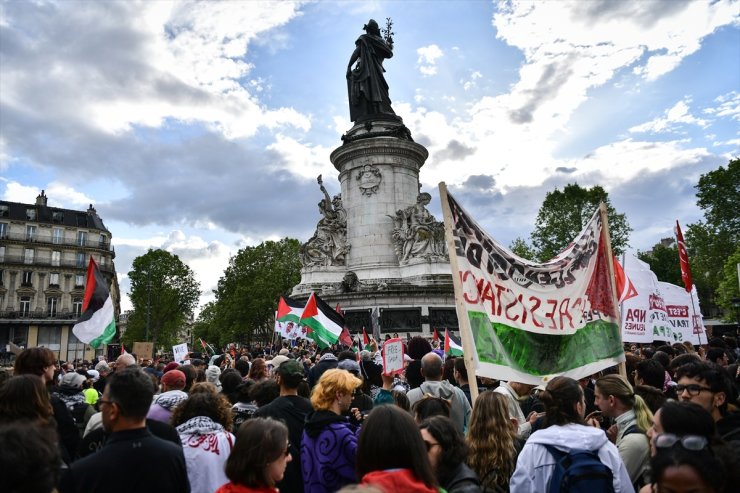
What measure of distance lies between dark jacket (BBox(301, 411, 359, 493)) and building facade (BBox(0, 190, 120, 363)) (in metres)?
61.0

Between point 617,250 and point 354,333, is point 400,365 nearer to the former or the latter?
point 354,333

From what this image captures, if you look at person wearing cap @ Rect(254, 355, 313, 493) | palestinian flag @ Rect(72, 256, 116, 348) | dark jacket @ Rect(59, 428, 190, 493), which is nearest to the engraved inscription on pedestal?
palestinian flag @ Rect(72, 256, 116, 348)

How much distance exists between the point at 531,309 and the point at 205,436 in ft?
11.9

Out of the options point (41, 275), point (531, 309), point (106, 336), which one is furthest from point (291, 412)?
point (41, 275)

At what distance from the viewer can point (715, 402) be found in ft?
14.1

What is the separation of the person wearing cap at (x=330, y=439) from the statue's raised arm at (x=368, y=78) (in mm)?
30019

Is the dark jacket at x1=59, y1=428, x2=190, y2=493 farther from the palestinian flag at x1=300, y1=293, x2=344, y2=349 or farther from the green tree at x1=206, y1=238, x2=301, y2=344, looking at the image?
the green tree at x1=206, y1=238, x2=301, y2=344

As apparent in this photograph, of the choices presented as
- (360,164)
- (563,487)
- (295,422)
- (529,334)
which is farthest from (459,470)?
(360,164)

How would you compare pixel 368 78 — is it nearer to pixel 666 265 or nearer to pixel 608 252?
pixel 608 252

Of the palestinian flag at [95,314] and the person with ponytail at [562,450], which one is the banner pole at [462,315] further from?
the palestinian flag at [95,314]

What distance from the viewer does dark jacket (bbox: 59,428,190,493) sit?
3.20 m

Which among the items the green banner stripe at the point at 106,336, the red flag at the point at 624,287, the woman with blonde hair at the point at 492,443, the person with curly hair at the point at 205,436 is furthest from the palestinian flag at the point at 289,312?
the woman with blonde hair at the point at 492,443

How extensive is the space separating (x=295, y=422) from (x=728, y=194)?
49683 millimetres

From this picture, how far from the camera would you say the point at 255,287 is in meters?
59.1
